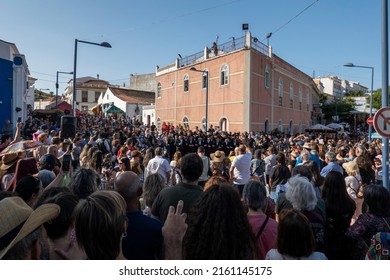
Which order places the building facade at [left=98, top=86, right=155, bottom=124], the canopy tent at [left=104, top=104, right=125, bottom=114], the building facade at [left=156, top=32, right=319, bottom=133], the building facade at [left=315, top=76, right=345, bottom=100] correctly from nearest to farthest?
the building facade at [left=156, top=32, right=319, bottom=133], the canopy tent at [left=104, top=104, right=125, bottom=114], the building facade at [left=98, top=86, right=155, bottom=124], the building facade at [left=315, top=76, right=345, bottom=100]

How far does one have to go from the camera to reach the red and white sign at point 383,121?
6387 mm

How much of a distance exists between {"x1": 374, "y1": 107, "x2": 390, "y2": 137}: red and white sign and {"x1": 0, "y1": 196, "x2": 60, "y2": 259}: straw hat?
6.43 m

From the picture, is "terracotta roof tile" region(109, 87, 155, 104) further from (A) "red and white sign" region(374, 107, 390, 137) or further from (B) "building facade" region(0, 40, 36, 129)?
(A) "red and white sign" region(374, 107, 390, 137)

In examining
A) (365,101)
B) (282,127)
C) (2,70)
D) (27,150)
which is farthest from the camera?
(365,101)

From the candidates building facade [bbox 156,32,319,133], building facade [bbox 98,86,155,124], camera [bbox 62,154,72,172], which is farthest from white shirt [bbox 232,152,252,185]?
building facade [bbox 98,86,155,124]

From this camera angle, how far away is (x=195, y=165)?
3693 millimetres

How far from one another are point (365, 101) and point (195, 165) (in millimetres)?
81702

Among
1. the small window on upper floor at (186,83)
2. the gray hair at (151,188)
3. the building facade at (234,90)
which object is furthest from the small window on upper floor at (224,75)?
the gray hair at (151,188)

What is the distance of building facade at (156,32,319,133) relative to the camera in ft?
85.9

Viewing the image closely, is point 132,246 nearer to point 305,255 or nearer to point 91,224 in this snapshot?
point 91,224

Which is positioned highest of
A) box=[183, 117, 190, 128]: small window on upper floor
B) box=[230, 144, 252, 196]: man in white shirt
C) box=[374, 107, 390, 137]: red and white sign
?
box=[183, 117, 190, 128]: small window on upper floor

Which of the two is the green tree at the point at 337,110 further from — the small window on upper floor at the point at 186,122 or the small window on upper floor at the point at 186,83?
the small window on upper floor at the point at 186,122

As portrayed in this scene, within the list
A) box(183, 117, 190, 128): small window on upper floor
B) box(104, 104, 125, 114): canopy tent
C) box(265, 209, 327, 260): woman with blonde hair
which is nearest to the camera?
box(265, 209, 327, 260): woman with blonde hair
